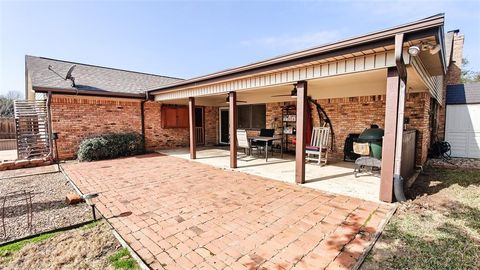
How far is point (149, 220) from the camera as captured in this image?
118 inches

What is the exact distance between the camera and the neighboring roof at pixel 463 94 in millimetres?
8430

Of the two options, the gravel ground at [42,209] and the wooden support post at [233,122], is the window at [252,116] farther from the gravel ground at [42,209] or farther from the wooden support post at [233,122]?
the gravel ground at [42,209]

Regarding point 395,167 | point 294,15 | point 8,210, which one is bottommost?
point 8,210

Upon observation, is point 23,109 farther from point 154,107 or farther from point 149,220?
point 149,220

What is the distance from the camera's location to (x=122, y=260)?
7.07ft

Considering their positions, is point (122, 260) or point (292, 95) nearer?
point (122, 260)

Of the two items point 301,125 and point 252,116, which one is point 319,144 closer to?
point 301,125

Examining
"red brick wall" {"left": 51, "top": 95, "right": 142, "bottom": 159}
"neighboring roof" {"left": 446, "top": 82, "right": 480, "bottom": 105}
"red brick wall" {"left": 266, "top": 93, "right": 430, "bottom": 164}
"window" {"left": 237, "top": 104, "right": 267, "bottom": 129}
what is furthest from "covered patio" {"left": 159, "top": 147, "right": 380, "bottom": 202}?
"neighboring roof" {"left": 446, "top": 82, "right": 480, "bottom": 105}

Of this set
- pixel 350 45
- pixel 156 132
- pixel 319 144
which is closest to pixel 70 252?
pixel 350 45

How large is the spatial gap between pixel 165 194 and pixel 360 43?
414 cm

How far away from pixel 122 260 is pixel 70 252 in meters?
0.67

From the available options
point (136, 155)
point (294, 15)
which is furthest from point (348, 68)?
point (136, 155)

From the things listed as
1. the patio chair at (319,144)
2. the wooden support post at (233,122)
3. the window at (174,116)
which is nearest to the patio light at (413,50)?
the patio chair at (319,144)

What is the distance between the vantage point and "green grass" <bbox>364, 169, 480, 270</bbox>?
2057 mm
